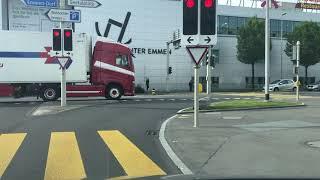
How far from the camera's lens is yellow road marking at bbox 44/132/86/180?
8922mm

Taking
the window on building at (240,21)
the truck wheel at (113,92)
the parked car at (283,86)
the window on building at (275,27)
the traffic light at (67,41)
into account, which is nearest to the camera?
the traffic light at (67,41)

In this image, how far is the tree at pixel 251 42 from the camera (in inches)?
2489

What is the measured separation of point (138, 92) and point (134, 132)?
125 feet

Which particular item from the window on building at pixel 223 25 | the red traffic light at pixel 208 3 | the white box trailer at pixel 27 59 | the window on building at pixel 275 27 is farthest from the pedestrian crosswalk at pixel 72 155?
the window on building at pixel 275 27

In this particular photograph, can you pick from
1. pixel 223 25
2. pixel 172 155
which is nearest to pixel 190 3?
pixel 172 155

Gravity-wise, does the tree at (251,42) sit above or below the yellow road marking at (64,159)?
above

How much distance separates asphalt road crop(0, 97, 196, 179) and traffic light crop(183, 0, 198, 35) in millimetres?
3033

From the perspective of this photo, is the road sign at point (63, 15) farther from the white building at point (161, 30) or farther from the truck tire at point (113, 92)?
the white building at point (161, 30)

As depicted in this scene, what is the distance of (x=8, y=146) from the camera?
1226 centimetres

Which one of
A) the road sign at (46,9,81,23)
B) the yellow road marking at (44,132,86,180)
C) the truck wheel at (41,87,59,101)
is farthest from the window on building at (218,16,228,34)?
the yellow road marking at (44,132,86,180)

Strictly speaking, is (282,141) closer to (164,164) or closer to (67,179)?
(164,164)

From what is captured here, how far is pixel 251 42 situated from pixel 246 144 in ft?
169

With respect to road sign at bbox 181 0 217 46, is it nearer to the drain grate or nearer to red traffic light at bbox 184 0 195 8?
red traffic light at bbox 184 0 195 8

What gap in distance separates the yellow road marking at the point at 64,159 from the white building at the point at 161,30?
40.6 meters
